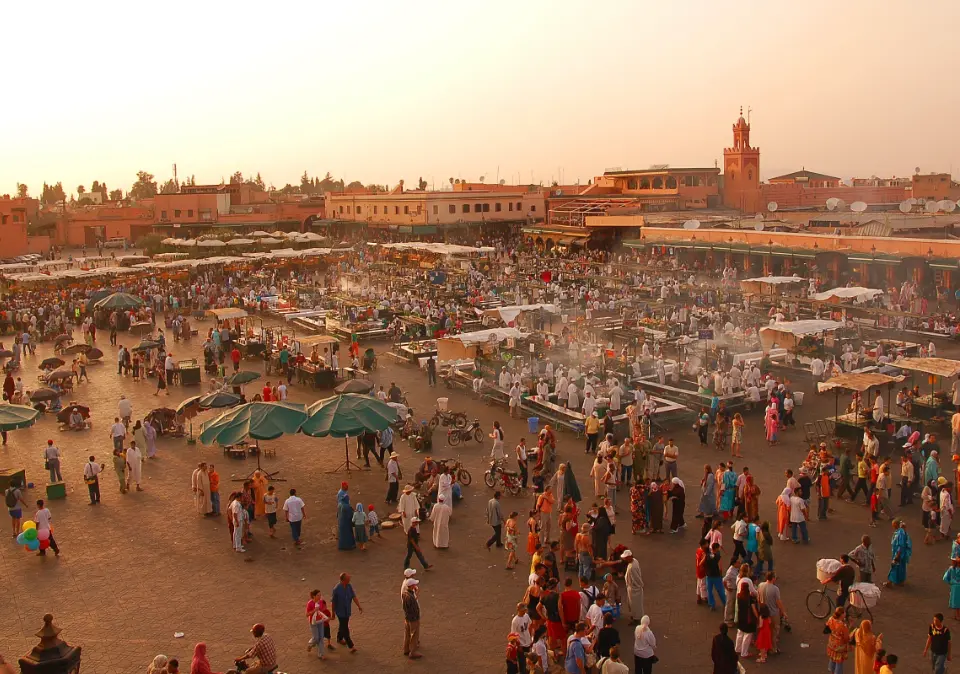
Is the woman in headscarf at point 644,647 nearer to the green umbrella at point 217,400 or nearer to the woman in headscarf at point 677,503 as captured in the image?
the woman in headscarf at point 677,503

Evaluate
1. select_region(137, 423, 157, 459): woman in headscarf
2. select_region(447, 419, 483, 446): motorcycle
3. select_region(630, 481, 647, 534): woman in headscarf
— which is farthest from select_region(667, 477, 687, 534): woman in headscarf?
select_region(137, 423, 157, 459): woman in headscarf

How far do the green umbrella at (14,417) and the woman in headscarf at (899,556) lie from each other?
1448cm

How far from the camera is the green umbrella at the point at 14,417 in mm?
15836

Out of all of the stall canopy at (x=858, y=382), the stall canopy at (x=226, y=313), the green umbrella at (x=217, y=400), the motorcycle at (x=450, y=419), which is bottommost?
the motorcycle at (x=450, y=419)

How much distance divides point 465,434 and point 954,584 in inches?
382

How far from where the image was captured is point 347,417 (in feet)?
49.1

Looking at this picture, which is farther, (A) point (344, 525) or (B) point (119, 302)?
(B) point (119, 302)

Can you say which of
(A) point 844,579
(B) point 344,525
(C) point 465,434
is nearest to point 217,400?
(C) point 465,434

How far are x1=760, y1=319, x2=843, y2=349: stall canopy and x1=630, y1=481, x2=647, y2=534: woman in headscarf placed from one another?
1152 centimetres

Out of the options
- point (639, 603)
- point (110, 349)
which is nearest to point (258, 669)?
point (639, 603)

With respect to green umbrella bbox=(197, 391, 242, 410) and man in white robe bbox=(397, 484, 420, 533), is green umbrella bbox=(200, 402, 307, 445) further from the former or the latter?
man in white robe bbox=(397, 484, 420, 533)

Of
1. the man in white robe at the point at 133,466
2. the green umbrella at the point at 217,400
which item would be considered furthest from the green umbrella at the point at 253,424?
the green umbrella at the point at 217,400

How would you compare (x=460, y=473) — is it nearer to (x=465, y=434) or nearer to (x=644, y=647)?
(x=465, y=434)

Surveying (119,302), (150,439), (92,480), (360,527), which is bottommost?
(360,527)
